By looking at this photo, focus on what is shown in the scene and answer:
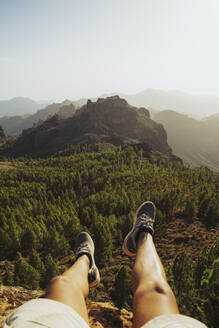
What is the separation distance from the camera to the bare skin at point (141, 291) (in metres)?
3.73

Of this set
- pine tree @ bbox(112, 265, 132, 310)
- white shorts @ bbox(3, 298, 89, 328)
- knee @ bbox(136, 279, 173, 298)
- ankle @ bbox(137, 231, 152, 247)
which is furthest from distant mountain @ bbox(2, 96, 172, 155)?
white shorts @ bbox(3, 298, 89, 328)

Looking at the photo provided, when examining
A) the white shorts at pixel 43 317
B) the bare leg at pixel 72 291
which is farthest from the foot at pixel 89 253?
the white shorts at pixel 43 317

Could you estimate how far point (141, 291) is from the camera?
449 centimetres

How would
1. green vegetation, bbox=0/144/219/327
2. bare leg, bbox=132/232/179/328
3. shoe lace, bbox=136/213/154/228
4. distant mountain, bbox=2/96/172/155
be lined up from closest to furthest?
1. bare leg, bbox=132/232/179/328
2. shoe lace, bbox=136/213/154/228
3. green vegetation, bbox=0/144/219/327
4. distant mountain, bbox=2/96/172/155

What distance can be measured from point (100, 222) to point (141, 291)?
32007mm

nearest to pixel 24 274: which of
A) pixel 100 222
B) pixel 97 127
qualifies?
pixel 100 222

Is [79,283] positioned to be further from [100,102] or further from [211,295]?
[100,102]

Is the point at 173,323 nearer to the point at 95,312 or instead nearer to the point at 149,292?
the point at 149,292

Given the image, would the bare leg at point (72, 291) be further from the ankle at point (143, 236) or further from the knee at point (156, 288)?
the ankle at point (143, 236)

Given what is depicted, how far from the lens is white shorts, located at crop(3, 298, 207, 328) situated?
2621mm

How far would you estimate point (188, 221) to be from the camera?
39906 mm

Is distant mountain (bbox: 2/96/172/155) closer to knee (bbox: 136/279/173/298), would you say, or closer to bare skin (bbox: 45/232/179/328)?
bare skin (bbox: 45/232/179/328)

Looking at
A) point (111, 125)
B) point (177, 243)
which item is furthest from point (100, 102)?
point (177, 243)

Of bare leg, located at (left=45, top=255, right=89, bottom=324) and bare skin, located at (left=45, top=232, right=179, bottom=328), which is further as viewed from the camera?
bare leg, located at (left=45, top=255, right=89, bottom=324)
